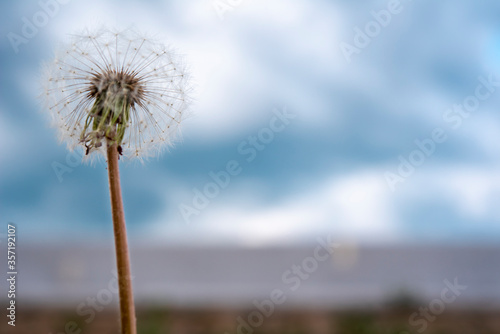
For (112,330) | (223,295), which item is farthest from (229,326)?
(112,330)

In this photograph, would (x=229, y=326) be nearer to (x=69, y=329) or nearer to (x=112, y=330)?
(x=112, y=330)
